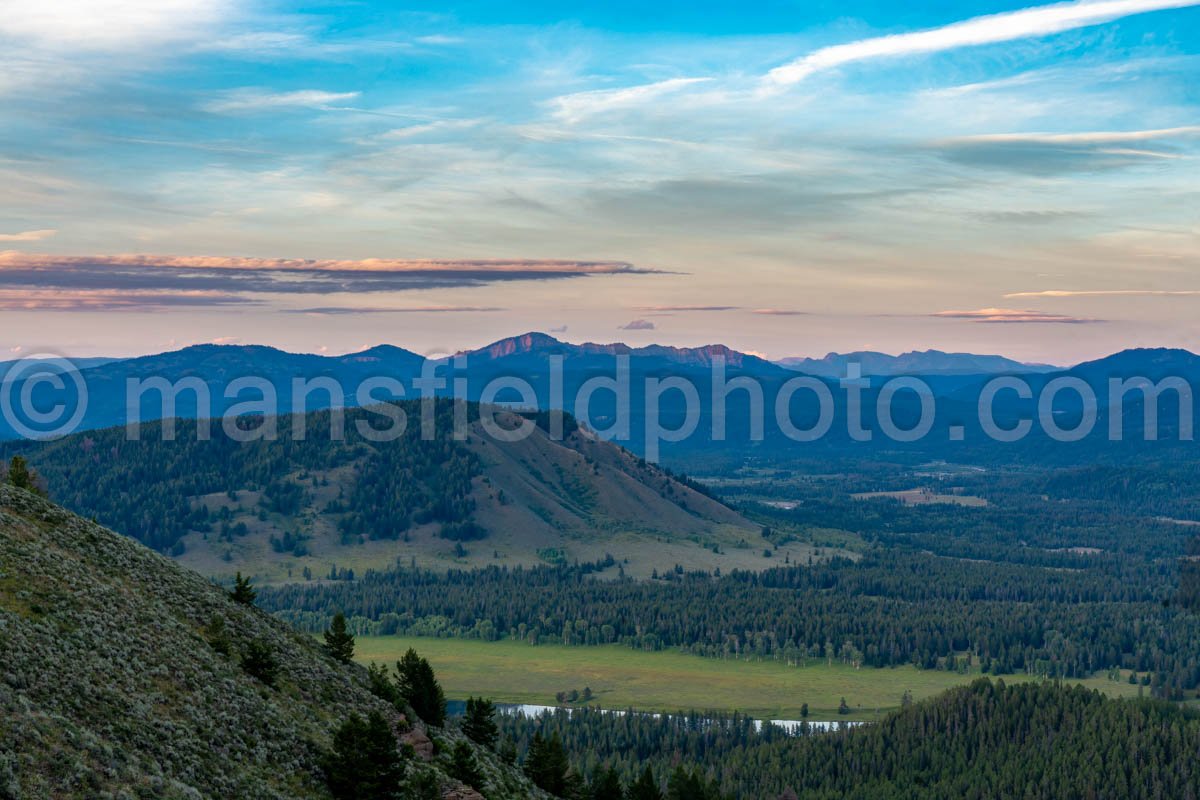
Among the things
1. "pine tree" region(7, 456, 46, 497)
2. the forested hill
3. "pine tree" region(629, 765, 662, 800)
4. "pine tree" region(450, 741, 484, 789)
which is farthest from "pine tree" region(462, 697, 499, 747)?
the forested hill

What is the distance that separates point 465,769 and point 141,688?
974 inches

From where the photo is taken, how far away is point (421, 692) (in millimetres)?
102750

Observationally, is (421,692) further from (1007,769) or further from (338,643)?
(1007,769)

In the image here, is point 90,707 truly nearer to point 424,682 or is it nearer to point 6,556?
point 6,556

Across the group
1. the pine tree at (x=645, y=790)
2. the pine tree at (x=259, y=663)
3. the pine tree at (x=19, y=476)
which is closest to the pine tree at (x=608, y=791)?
the pine tree at (x=645, y=790)

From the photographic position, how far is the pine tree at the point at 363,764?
229 feet

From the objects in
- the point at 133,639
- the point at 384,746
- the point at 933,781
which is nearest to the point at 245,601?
the point at 133,639

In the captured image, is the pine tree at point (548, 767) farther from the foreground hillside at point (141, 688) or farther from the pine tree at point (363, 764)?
the pine tree at point (363, 764)

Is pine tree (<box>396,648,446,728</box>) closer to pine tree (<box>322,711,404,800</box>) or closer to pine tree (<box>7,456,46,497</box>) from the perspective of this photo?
pine tree (<box>322,711,404,800</box>)

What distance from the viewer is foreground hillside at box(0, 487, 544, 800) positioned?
5600cm

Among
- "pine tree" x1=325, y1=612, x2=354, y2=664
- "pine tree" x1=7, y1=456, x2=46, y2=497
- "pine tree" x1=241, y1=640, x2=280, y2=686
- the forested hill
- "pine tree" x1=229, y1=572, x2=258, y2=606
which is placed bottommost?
the forested hill

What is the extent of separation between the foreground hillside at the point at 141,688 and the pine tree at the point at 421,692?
4.78m

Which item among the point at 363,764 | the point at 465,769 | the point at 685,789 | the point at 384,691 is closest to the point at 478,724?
the point at 384,691

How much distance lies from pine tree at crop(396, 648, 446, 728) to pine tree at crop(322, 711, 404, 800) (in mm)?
28529
